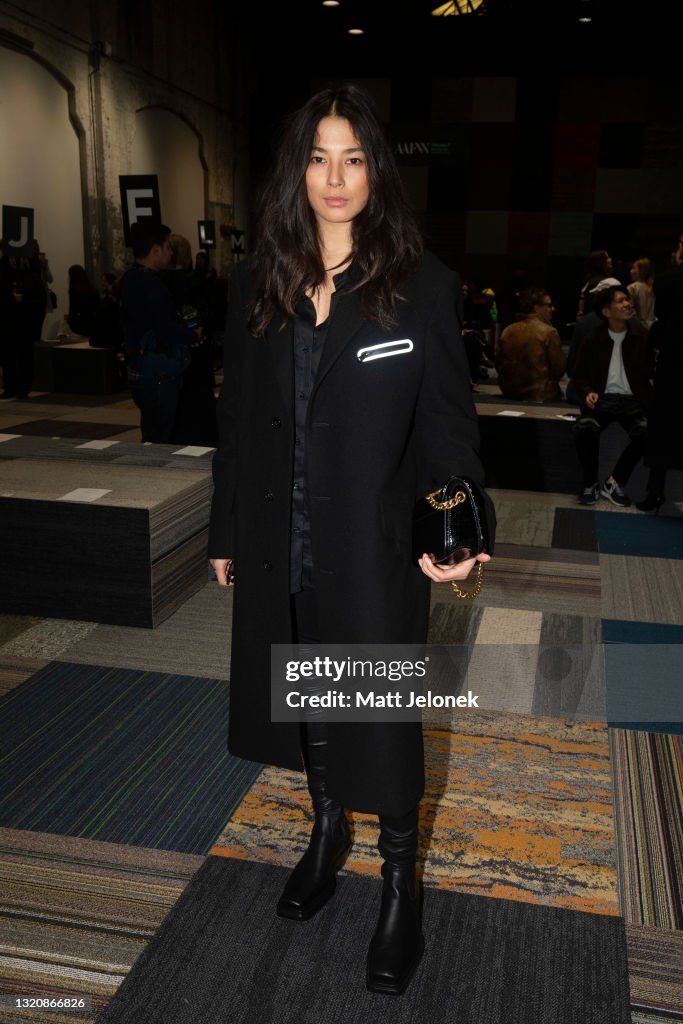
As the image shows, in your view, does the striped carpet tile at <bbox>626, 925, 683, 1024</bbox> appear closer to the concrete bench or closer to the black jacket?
the black jacket

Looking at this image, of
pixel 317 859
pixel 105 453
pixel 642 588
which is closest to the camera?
pixel 317 859

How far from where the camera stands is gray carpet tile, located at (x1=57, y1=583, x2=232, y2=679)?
126 inches

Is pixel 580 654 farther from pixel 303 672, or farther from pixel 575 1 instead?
pixel 575 1

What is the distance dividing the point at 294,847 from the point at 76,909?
52 cm

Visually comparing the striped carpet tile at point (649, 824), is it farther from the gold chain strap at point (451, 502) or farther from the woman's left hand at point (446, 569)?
the gold chain strap at point (451, 502)

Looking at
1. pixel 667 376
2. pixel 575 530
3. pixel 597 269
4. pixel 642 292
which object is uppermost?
pixel 597 269

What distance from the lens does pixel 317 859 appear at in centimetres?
196

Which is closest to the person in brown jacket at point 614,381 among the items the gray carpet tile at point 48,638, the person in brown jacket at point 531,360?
the person in brown jacket at point 531,360

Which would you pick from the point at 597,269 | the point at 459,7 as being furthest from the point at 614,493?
the point at 459,7

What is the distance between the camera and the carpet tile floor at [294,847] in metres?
1.76

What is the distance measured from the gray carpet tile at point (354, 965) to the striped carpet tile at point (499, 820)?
88 mm

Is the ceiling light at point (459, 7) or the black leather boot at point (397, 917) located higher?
the ceiling light at point (459, 7)

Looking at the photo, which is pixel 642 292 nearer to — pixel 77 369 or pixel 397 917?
pixel 77 369

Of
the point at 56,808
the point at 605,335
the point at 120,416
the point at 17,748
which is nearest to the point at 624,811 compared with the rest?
the point at 56,808
